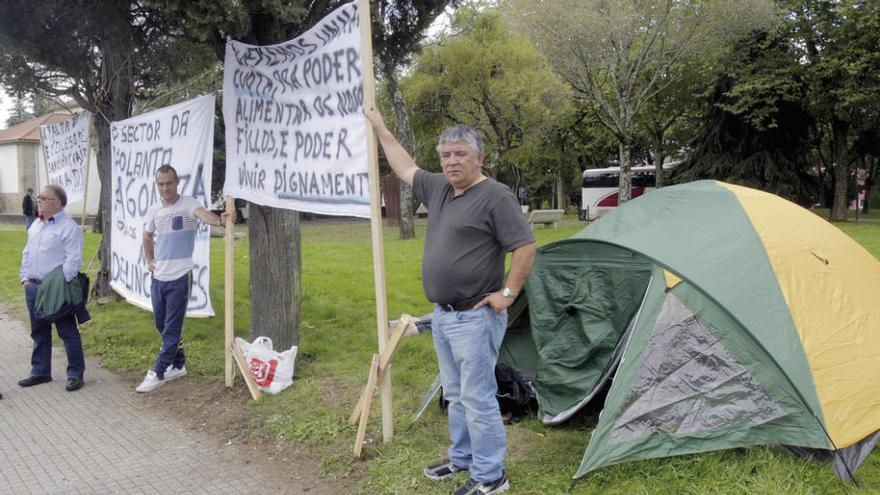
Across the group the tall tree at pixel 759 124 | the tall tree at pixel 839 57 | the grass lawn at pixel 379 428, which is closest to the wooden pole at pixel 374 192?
the grass lawn at pixel 379 428

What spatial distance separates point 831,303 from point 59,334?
18.9 ft

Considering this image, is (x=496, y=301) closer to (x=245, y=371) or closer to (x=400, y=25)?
(x=245, y=371)

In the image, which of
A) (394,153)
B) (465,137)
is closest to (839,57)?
(394,153)

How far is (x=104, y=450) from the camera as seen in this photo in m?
4.46

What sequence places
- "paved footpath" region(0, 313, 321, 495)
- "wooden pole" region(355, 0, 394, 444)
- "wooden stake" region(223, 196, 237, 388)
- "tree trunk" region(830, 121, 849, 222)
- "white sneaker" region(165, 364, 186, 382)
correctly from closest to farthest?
1. "paved footpath" region(0, 313, 321, 495)
2. "wooden pole" region(355, 0, 394, 444)
3. "wooden stake" region(223, 196, 237, 388)
4. "white sneaker" region(165, 364, 186, 382)
5. "tree trunk" region(830, 121, 849, 222)

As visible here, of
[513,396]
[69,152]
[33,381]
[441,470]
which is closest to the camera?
[441,470]

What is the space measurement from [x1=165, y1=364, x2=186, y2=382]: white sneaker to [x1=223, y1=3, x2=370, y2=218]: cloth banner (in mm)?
1602

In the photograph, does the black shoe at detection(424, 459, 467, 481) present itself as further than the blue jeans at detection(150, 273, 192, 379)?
No

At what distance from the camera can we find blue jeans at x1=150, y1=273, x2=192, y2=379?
5.52m

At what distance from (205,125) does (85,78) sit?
363 centimetres

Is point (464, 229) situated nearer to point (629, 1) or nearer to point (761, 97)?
point (629, 1)

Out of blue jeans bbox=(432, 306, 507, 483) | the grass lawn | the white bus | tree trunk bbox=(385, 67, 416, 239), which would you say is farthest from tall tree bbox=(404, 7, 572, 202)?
blue jeans bbox=(432, 306, 507, 483)

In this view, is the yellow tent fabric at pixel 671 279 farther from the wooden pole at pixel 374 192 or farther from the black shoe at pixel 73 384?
the black shoe at pixel 73 384

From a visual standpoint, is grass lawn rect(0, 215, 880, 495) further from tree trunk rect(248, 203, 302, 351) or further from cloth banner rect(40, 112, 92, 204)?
cloth banner rect(40, 112, 92, 204)
